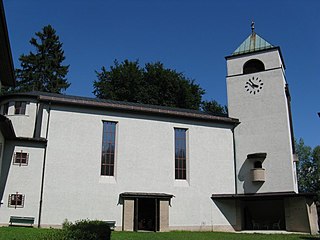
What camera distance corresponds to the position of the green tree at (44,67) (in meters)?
42.8

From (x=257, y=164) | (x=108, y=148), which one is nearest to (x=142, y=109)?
(x=108, y=148)

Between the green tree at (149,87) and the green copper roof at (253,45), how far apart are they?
12613 millimetres

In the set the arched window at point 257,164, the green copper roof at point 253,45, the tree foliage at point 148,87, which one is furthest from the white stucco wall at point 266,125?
the tree foliage at point 148,87

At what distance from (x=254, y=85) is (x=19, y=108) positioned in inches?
614

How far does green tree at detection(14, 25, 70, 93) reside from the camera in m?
42.8

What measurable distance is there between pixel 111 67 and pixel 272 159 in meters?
24.0

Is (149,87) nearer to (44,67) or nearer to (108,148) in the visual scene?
(44,67)

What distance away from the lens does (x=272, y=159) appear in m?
24.1

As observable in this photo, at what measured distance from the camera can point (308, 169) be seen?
51.4 metres

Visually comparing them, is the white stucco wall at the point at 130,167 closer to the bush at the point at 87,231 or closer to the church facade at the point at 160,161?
the church facade at the point at 160,161

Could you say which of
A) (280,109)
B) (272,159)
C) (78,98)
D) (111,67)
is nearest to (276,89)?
(280,109)

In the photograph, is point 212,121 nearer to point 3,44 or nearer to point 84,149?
point 84,149

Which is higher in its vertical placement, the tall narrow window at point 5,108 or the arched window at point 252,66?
the arched window at point 252,66

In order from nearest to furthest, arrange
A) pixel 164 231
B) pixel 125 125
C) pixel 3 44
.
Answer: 1. pixel 3 44
2. pixel 164 231
3. pixel 125 125
